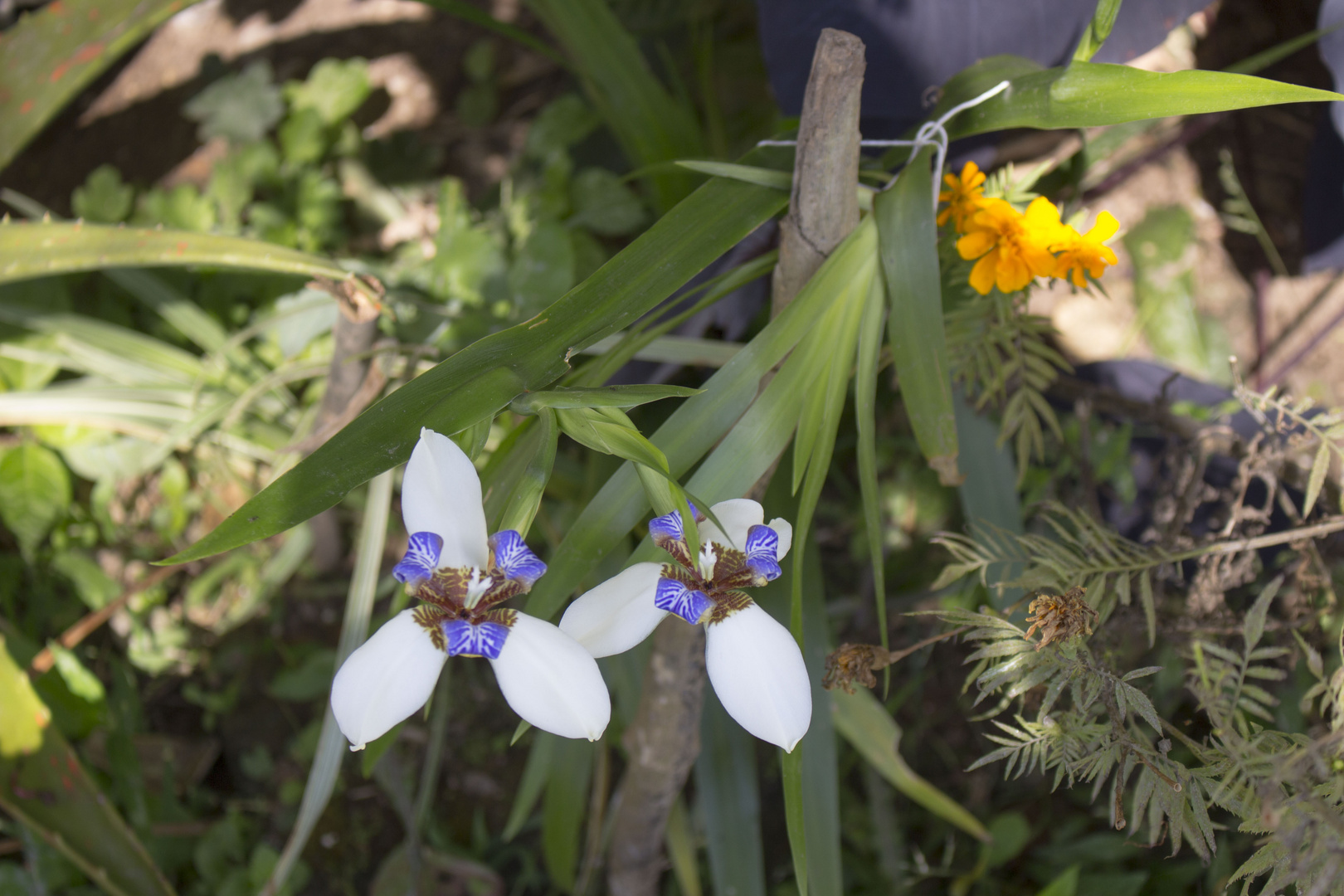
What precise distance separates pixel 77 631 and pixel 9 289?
0.52m

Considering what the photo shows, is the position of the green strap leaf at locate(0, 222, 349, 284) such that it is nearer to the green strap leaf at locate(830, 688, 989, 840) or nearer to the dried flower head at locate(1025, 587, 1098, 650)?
the dried flower head at locate(1025, 587, 1098, 650)

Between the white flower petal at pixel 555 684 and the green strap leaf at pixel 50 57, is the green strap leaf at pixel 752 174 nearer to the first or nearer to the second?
the white flower petal at pixel 555 684

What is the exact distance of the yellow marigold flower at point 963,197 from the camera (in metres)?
0.60

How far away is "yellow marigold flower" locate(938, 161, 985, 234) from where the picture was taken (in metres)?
0.60

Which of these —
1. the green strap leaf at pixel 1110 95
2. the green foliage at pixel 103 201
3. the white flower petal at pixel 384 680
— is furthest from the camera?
the green foliage at pixel 103 201

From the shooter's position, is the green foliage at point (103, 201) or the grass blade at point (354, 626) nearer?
the grass blade at point (354, 626)

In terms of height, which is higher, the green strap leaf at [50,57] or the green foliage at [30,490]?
the green strap leaf at [50,57]

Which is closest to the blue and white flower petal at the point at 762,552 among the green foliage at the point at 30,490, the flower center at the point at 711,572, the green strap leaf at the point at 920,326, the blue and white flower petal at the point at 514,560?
the flower center at the point at 711,572

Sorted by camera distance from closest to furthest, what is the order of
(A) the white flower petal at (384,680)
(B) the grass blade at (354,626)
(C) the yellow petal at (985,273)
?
(A) the white flower petal at (384,680) → (C) the yellow petal at (985,273) → (B) the grass blade at (354,626)

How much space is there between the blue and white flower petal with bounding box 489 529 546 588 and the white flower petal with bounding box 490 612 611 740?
25 mm

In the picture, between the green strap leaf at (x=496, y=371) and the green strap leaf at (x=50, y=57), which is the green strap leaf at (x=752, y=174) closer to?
the green strap leaf at (x=496, y=371)

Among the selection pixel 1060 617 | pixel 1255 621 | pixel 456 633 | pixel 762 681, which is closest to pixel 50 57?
pixel 456 633

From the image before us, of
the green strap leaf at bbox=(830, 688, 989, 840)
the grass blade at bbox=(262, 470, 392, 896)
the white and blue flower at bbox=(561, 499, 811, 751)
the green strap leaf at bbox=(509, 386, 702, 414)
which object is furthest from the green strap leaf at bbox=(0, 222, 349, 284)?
the green strap leaf at bbox=(830, 688, 989, 840)

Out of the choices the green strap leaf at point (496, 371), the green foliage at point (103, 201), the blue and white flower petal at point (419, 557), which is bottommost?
the blue and white flower petal at point (419, 557)
